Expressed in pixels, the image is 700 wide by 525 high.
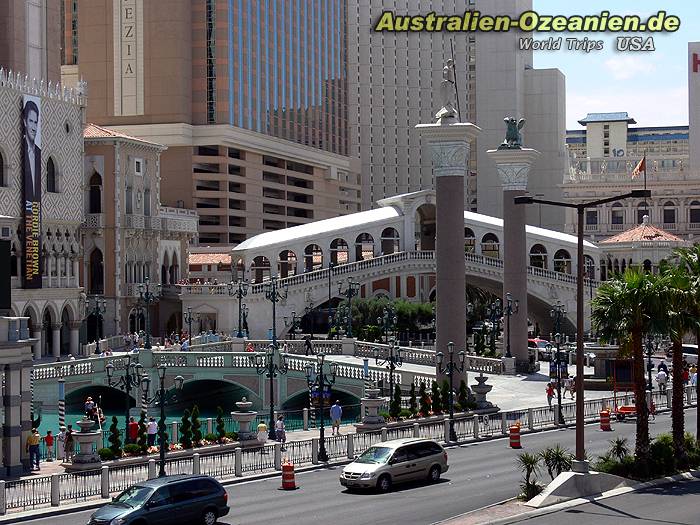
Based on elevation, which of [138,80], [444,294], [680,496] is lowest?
[680,496]

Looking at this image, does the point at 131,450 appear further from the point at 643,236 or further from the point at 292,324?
the point at 643,236

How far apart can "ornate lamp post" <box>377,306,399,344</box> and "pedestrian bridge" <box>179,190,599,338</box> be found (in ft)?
19.6

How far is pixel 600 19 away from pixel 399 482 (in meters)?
35.8

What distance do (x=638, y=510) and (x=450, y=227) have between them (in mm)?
28828

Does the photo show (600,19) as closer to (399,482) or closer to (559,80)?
(399,482)

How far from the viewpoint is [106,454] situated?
143ft

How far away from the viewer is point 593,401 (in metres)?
55.6

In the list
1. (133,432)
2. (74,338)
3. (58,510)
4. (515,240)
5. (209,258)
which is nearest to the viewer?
(58,510)

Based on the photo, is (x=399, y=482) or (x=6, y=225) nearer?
(x=399, y=482)

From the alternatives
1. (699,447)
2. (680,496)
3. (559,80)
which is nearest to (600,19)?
(699,447)

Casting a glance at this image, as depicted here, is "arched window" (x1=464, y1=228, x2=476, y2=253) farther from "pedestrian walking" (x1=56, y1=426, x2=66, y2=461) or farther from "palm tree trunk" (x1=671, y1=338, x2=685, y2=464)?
"palm tree trunk" (x1=671, y1=338, x2=685, y2=464)

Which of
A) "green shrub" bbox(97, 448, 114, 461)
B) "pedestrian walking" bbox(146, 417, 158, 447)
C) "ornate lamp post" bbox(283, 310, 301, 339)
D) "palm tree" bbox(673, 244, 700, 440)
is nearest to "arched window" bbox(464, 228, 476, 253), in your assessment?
"ornate lamp post" bbox(283, 310, 301, 339)

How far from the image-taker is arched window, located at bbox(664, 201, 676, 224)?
123 metres

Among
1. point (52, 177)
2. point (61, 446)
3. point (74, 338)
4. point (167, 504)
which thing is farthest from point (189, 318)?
point (167, 504)
